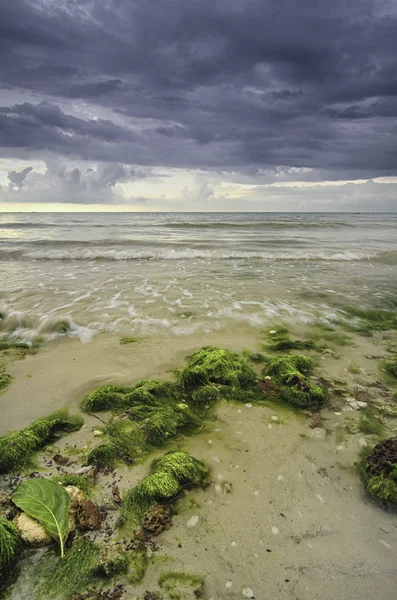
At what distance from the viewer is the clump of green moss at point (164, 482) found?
102 inches

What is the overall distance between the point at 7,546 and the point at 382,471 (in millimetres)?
2889

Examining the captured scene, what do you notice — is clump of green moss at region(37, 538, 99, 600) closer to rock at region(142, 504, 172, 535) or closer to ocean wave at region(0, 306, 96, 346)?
rock at region(142, 504, 172, 535)

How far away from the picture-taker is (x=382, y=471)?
281cm

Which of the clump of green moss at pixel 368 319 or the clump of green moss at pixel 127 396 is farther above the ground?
the clump of green moss at pixel 368 319

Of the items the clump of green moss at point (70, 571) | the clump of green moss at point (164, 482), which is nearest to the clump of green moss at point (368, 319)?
the clump of green moss at point (164, 482)

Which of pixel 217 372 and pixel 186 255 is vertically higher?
pixel 186 255

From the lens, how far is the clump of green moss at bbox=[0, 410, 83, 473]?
302 centimetres

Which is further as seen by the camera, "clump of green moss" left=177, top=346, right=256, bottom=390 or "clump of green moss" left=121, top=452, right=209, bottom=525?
"clump of green moss" left=177, top=346, right=256, bottom=390

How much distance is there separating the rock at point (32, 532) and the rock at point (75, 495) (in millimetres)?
246

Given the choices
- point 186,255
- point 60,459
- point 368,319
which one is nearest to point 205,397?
point 60,459

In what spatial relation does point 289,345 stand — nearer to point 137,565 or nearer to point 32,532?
point 137,565

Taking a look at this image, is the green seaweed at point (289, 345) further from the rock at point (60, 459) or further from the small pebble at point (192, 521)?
the rock at point (60, 459)

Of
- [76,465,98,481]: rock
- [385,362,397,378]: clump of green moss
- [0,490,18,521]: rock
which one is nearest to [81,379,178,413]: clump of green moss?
[76,465,98,481]: rock

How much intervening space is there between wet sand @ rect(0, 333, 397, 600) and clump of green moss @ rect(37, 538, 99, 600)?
0.51ft
